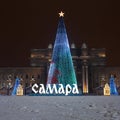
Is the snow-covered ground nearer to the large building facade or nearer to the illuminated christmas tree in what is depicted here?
the illuminated christmas tree

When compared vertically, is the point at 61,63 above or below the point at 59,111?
above

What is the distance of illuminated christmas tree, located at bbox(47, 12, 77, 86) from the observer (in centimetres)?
7850

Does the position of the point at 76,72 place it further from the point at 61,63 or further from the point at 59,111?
the point at 59,111

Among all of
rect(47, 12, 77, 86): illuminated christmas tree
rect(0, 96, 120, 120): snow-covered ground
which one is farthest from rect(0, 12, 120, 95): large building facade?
rect(0, 96, 120, 120): snow-covered ground

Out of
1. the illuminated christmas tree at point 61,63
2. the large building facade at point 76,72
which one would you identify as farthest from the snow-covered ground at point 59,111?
the large building facade at point 76,72

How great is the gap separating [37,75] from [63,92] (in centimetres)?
7773

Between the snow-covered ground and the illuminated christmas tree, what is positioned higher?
the illuminated christmas tree

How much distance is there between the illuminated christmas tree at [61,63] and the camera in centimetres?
7850

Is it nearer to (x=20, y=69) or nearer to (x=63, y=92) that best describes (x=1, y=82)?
(x=20, y=69)

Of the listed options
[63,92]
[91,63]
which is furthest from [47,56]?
[63,92]

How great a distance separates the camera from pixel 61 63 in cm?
7900

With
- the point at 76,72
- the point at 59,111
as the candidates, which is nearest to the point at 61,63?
the point at 59,111

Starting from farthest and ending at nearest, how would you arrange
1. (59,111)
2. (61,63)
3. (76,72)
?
(76,72), (61,63), (59,111)

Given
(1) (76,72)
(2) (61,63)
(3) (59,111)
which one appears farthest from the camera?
(1) (76,72)
